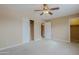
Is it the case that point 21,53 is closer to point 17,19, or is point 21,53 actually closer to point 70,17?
point 17,19

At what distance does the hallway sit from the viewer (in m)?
1.61

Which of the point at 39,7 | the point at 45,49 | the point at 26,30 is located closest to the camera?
the point at 39,7

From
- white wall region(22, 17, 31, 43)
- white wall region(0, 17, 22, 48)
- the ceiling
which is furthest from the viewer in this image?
white wall region(22, 17, 31, 43)

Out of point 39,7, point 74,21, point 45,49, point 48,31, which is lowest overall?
point 45,49

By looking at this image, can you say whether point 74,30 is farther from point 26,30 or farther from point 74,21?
point 26,30

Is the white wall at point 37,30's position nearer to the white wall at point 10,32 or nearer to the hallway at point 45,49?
the hallway at point 45,49

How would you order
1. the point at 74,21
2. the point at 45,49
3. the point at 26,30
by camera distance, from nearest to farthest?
the point at 45,49, the point at 74,21, the point at 26,30

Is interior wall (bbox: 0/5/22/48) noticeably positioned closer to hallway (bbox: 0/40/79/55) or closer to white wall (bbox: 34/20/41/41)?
hallway (bbox: 0/40/79/55)

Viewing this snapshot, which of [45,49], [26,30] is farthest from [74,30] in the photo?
[26,30]

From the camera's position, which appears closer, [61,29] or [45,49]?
[45,49]

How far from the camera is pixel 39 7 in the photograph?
5.25 ft

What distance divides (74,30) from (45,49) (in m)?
0.54

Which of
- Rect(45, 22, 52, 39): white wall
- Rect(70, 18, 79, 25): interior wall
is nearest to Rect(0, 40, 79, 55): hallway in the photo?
Rect(45, 22, 52, 39): white wall

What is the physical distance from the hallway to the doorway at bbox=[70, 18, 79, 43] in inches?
3.6
